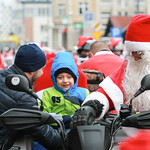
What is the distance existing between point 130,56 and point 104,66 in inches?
114

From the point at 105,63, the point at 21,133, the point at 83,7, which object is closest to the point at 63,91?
the point at 21,133

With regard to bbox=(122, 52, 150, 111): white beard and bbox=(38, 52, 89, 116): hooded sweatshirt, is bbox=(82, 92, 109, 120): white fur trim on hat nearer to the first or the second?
bbox=(122, 52, 150, 111): white beard

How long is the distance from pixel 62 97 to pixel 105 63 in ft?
8.26

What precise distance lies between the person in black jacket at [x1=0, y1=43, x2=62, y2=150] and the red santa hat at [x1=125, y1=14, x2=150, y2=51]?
0.77m

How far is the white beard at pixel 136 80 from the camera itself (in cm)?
362

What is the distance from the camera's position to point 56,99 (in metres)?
4.37

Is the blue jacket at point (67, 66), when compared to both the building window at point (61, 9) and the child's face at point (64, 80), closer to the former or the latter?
the child's face at point (64, 80)

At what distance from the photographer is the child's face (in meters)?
4.40

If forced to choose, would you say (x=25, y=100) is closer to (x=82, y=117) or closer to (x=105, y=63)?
(x=82, y=117)

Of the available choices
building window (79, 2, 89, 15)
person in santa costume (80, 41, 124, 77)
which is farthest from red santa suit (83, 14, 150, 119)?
building window (79, 2, 89, 15)

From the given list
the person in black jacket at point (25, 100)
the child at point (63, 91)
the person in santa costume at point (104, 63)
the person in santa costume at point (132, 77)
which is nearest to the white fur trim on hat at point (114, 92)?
the person in santa costume at point (132, 77)

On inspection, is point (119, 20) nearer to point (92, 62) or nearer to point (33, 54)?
point (92, 62)

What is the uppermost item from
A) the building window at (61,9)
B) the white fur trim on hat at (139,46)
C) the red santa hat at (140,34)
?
the red santa hat at (140,34)

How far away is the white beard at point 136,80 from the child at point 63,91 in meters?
0.70
